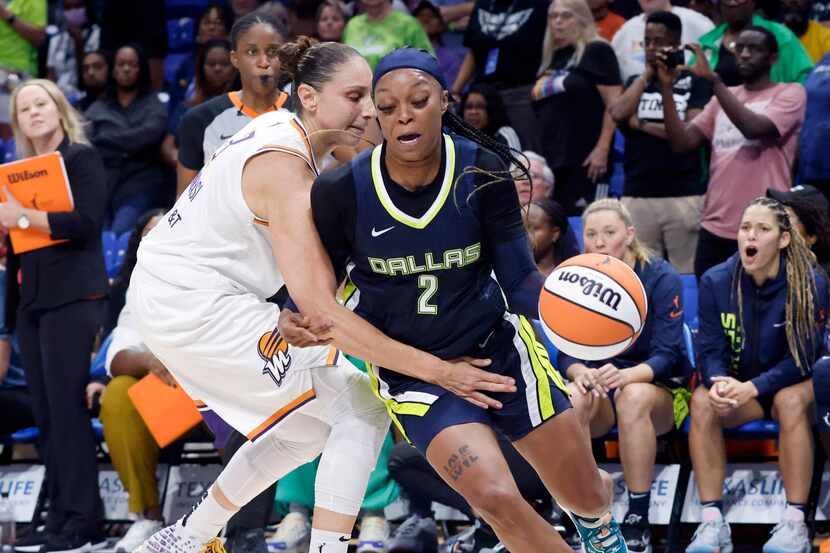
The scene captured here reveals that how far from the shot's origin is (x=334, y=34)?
9070 mm

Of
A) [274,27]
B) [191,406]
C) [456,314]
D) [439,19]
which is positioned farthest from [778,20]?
[456,314]

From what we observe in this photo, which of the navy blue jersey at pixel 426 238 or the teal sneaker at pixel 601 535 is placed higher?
the navy blue jersey at pixel 426 238

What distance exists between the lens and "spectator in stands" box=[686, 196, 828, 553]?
18.4 feet

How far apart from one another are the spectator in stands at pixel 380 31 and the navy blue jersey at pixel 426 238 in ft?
15.6

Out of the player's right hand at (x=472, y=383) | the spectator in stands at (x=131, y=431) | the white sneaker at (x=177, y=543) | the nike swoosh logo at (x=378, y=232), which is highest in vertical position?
the nike swoosh logo at (x=378, y=232)

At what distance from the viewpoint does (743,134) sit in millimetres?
6801

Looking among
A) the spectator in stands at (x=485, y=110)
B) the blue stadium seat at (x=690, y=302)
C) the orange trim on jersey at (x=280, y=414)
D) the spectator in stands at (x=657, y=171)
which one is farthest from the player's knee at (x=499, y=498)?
the spectator in stands at (x=485, y=110)

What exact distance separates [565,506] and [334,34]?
574cm

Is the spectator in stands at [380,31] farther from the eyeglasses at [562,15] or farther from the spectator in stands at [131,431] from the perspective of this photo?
the spectator in stands at [131,431]

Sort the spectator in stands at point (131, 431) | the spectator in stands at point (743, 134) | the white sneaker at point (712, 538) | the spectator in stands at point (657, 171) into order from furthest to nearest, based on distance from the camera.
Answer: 1. the spectator in stands at point (657, 171)
2. the spectator in stands at point (743, 134)
3. the spectator in stands at point (131, 431)
4. the white sneaker at point (712, 538)

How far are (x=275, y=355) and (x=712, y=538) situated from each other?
7.96 feet

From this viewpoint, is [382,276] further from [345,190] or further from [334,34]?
[334,34]

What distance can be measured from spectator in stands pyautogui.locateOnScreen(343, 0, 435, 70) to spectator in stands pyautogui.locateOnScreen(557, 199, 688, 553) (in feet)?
9.47

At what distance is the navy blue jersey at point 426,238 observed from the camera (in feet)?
12.6
